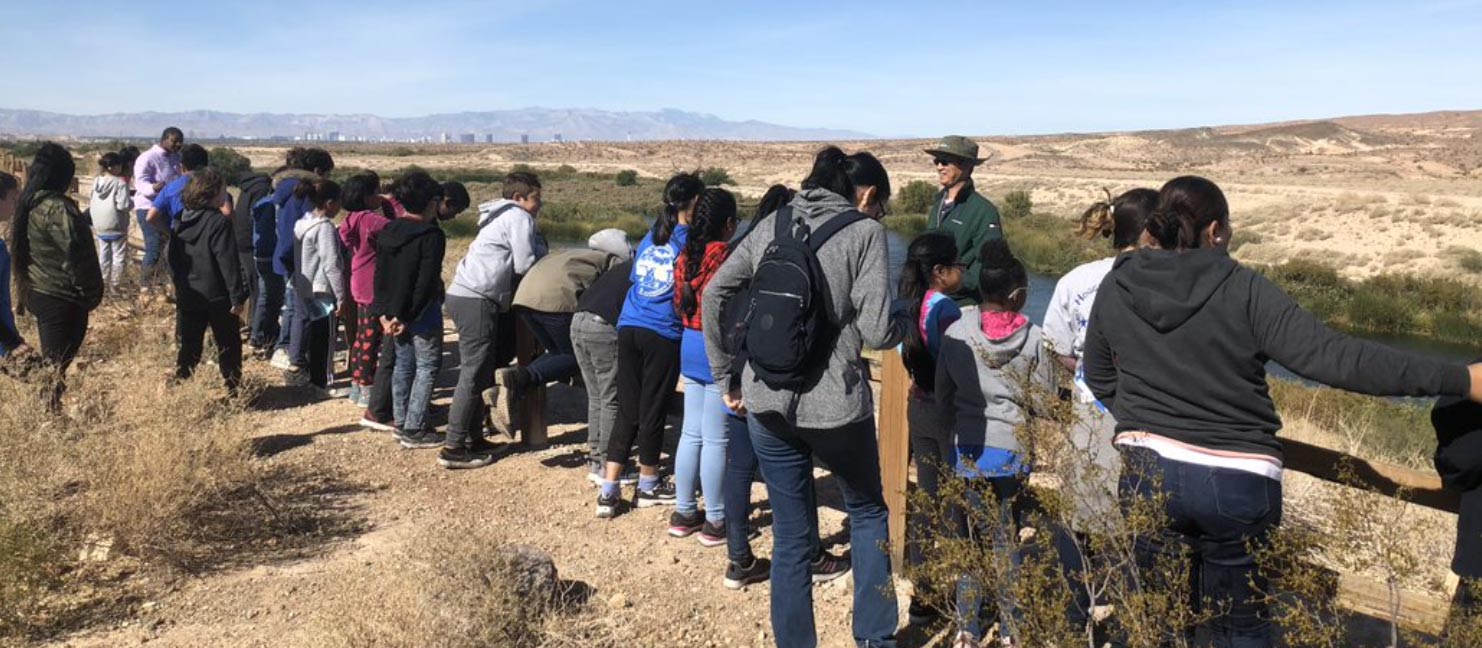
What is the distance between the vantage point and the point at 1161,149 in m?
95.0

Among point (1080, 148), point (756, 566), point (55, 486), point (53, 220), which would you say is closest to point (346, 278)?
point (53, 220)

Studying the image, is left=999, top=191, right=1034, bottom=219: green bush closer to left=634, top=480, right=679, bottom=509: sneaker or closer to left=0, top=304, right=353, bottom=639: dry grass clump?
left=634, top=480, right=679, bottom=509: sneaker

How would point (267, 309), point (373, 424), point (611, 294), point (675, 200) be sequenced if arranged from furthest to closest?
point (267, 309) → point (373, 424) → point (611, 294) → point (675, 200)

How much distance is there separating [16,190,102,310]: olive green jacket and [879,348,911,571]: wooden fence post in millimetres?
4246

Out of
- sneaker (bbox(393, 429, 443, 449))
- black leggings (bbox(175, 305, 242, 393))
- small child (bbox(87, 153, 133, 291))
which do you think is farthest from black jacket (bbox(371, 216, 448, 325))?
small child (bbox(87, 153, 133, 291))

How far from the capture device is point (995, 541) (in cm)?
313

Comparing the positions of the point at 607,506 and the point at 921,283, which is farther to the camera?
the point at 607,506

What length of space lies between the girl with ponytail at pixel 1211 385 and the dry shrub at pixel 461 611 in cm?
192

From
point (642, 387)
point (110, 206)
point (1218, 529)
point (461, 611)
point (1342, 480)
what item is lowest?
point (461, 611)

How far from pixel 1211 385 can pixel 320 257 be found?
17.7 ft

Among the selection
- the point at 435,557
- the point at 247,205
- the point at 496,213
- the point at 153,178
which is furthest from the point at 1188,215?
the point at 153,178

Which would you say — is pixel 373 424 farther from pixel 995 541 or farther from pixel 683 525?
pixel 995 541

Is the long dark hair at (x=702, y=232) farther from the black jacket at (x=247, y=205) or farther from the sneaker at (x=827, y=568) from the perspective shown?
the black jacket at (x=247, y=205)

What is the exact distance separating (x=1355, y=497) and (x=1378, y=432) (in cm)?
851
